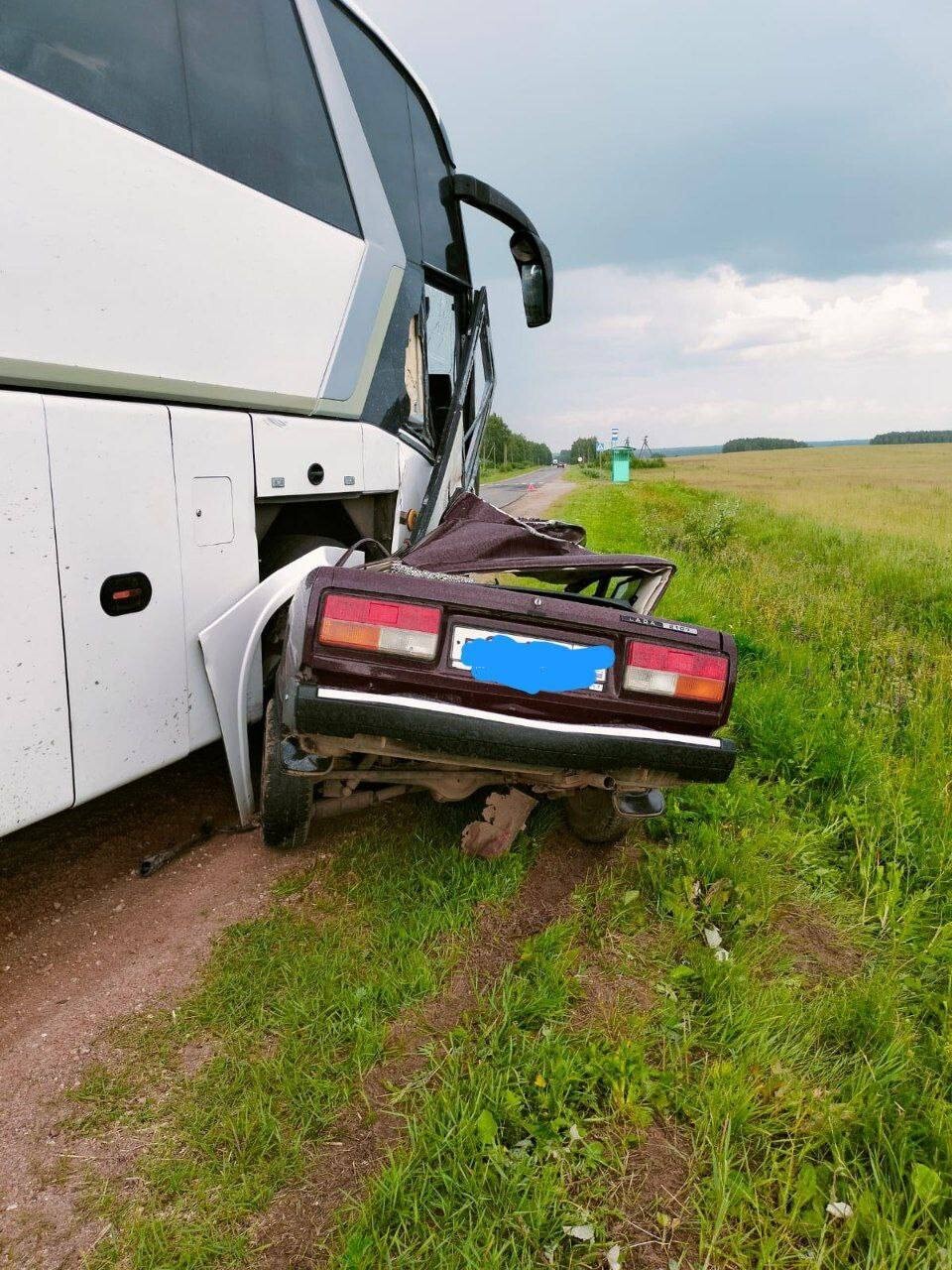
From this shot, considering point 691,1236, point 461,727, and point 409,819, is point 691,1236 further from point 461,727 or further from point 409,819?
point 409,819

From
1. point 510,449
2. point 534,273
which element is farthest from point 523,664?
point 510,449

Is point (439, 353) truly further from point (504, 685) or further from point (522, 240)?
point (504, 685)

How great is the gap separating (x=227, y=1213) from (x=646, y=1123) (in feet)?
3.23

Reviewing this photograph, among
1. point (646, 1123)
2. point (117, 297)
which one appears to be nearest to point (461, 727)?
point (646, 1123)

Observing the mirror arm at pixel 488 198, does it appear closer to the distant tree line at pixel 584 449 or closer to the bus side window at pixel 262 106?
the bus side window at pixel 262 106

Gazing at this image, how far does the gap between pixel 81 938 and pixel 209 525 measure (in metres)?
1.50

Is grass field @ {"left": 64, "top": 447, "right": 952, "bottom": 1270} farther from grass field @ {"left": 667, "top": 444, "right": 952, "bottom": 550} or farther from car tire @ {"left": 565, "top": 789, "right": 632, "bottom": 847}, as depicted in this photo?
grass field @ {"left": 667, "top": 444, "right": 952, "bottom": 550}

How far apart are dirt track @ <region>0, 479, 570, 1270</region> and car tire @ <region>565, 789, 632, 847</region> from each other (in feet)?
3.69

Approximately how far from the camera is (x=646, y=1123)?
1.87 metres

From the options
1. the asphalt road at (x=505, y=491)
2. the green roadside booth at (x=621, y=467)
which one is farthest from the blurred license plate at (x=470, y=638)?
the green roadside booth at (x=621, y=467)

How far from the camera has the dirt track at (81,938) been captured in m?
1.78

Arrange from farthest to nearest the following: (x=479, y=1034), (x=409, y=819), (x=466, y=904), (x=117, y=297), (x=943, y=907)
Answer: (x=409, y=819), (x=943, y=907), (x=466, y=904), (x=117, y=297), (x=479, y=1034)

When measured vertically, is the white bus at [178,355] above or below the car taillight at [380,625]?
above

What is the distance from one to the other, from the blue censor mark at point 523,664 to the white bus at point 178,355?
42.0 inches
